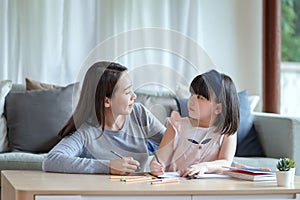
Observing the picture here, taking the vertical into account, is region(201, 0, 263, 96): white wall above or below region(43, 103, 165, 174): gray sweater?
above

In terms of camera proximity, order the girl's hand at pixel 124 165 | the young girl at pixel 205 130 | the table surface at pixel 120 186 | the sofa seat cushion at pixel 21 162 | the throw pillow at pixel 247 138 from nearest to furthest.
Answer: the table surface at pixel 120 186 < the girl's hand at pixel 124 165 < the young girl at pixel 205 130 < the sofa seat cushion at pixel 21 162 < the throw pillow at pixel 247 138

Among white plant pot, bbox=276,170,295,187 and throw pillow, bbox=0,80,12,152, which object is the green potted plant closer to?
white plant pot, bbox=276,170,295,187

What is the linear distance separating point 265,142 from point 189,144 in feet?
4.08

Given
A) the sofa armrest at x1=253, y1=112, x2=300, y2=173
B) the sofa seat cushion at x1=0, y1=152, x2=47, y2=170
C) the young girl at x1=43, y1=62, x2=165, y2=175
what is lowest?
the sofa seat cushion at x1=0, y1=152, x2=47, y2=170

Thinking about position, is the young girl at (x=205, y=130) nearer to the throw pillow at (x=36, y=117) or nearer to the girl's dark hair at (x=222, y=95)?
the girl's dark hair at (x=222, y=95)

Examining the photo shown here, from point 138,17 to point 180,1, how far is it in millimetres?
298

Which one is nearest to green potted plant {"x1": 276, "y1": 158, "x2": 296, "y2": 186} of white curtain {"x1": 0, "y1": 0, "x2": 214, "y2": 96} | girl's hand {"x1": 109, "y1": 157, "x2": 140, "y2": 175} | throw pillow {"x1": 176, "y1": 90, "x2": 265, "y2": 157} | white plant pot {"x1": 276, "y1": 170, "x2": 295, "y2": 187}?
white plant pot {"x1": 276, "y1": 170, "x2": 295, "y2": 187}

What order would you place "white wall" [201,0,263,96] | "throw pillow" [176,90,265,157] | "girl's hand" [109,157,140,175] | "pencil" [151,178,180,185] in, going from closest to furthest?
"pencil" [151,178,180,185], "girl's hand" [109,157,140,175], "throw pillow" [176,90,265,157], "white wall" [201,0,263,96]

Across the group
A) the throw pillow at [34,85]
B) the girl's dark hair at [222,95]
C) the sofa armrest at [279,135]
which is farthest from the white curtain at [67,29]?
the girl's dark hair at [222,95]

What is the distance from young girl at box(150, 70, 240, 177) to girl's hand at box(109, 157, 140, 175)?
5.4 inches

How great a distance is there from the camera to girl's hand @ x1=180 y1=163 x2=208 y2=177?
1999 millimetres

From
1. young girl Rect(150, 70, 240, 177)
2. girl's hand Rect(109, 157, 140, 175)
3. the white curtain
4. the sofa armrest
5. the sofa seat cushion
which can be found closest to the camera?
girl's hand Rect(109, 157, 140, 175)

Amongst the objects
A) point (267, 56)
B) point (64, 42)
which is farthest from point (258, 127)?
point (64, 42)

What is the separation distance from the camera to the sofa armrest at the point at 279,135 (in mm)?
3129
